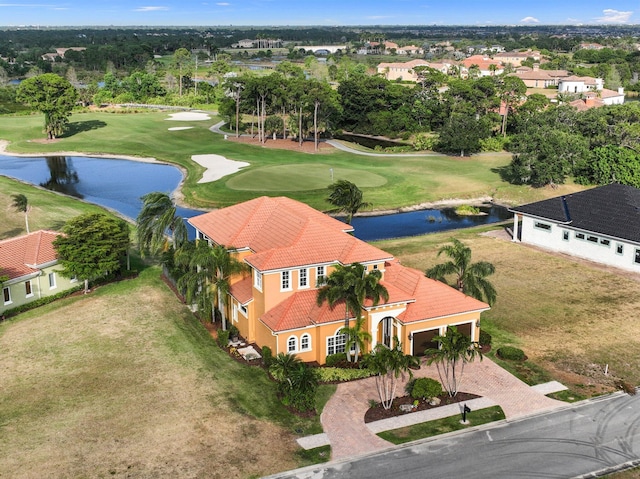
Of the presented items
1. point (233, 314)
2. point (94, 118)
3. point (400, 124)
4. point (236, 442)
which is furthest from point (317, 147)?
point (236, 442)

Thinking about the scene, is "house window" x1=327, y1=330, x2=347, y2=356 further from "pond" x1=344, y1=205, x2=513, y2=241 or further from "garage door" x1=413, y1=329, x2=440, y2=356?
"pond" x1=344, y1=205, x2=513, y2=241

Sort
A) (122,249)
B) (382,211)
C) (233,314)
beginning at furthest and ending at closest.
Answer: (382,211), (122,249), (233,314)

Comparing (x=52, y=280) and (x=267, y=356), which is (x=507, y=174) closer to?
(x=267, y=356)

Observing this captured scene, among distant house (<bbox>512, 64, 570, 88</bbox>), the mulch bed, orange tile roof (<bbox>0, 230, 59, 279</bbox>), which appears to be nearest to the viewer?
the mulch bed

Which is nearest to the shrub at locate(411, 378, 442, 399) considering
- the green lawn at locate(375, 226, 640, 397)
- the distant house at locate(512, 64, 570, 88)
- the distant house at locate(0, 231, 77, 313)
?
the green lawn at locate(375, 226, 640, 397)

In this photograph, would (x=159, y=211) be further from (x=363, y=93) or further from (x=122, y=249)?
(x=363, y=93)

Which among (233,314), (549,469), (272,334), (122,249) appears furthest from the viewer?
(122,249)
